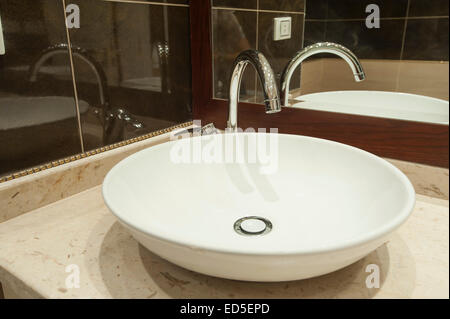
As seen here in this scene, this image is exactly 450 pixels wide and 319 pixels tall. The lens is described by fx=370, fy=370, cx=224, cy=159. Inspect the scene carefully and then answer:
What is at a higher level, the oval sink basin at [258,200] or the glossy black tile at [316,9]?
the glossy black tile at [316,9]

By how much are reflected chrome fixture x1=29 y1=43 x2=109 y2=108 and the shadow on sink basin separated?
1.42 feet

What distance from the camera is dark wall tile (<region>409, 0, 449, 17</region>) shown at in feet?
2.54

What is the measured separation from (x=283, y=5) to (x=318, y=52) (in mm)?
170

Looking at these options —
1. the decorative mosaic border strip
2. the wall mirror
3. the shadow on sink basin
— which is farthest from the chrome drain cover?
the decorative mosaic border strip

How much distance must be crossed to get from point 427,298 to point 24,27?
876mm

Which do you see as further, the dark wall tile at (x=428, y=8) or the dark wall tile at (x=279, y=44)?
the dark wall tile at (x=279, y=44)

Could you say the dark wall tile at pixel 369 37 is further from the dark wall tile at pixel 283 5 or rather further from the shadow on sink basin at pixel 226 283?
the shadow on sink basin at pixel 226 283

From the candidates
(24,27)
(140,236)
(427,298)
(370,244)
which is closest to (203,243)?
(140,236)

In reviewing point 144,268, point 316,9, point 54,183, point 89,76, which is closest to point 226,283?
point 144,268

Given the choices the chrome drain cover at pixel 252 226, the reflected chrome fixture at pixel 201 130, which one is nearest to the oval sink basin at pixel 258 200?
the chrome drain cover at pixel 252 226

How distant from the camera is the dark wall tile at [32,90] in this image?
744 mm

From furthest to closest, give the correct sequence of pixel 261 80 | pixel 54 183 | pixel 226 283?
pixel 54 183 < pixel 261 80 < pixel 226 283

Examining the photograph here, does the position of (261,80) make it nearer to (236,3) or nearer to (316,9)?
(316,9)

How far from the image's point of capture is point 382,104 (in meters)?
0.86
